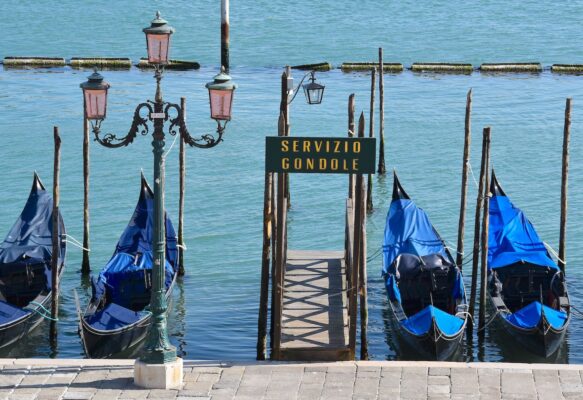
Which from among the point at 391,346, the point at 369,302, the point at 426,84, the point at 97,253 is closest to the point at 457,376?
the point at 391,346

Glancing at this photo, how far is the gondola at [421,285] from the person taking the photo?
16.7m

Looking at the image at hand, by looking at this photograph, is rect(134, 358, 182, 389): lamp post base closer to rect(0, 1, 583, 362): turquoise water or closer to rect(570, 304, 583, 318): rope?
rect(0, 1, 583, 362): turquoise water

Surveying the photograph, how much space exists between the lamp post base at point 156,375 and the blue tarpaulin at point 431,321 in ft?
14.4

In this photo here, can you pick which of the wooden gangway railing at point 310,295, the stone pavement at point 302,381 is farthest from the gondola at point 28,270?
the stone pavement at point 302,381

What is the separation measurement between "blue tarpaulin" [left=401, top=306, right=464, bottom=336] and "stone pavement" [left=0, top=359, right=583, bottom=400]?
8.98 ft

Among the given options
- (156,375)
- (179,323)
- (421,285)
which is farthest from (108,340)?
(421,285)

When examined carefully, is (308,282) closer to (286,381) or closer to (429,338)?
(429,338)

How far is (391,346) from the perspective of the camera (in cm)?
1814

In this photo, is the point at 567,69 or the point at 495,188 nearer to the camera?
the point at 495,188

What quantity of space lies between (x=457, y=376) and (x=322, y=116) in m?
20.2

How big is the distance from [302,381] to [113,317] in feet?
14.2

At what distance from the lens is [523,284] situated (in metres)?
19.0

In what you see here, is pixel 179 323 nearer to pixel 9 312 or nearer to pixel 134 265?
pixel 134 265

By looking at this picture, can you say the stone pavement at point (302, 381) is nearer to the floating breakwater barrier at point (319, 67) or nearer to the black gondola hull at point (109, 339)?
the black gondola hull at point (109, 339)
